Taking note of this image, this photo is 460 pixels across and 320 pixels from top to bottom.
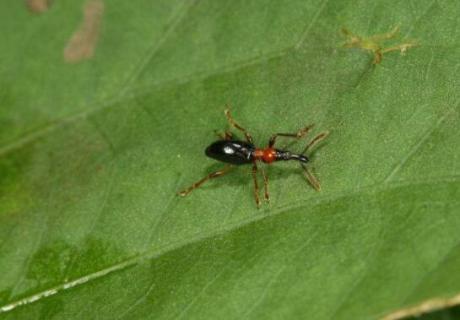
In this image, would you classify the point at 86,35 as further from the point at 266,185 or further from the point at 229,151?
the point at 266,185

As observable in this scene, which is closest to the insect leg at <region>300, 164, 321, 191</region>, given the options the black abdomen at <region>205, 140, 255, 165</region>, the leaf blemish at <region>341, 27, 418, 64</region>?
the black abdomen at <region>205, 140, 255, 165</region>

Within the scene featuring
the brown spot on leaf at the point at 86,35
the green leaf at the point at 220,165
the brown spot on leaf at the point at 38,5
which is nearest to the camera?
the green leaf at the point at 220,165

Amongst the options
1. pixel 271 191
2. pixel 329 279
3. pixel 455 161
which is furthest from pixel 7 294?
pixel 455 161

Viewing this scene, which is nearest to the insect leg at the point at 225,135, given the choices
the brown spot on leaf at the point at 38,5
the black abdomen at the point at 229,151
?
the black abdomen at the point at 229,151

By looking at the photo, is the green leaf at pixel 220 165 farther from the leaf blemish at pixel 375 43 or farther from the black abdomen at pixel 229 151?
the black abdomen at pixel 229 151

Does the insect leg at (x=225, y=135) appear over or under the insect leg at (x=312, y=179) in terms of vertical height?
over

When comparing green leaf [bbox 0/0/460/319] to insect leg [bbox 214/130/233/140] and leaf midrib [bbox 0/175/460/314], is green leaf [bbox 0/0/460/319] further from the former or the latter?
insect leg [bbox 214/130/233/140]
